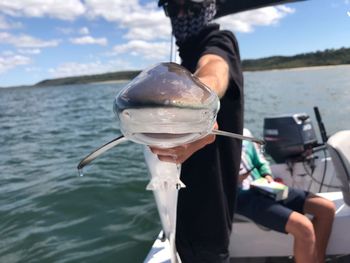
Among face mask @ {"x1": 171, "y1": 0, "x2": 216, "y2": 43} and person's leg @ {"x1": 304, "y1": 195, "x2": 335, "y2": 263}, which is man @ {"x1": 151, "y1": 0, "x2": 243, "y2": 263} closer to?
face mask @ {"x1": 171, "y1": 0, "x2": 216, "y2": 43}

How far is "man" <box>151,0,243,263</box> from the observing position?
1.55 m

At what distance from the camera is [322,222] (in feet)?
8.83

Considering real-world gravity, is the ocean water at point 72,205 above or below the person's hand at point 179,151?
below

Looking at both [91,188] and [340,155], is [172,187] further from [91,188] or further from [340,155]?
[91,188]

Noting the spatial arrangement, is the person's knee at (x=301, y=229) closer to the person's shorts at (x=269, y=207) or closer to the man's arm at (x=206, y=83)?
the person's shorts at (x=269, y=207)

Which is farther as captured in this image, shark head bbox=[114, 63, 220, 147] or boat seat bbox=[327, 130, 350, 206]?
boat seat bbox=[327, 130, 350, 206]

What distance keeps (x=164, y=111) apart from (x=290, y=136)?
10.4 ft

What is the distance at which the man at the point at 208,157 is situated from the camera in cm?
155

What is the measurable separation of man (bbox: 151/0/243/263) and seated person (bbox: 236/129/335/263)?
87cm

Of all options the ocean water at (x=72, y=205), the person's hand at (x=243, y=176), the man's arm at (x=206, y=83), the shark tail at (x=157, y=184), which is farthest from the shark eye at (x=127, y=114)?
the ocean water at (x=72, y=205)

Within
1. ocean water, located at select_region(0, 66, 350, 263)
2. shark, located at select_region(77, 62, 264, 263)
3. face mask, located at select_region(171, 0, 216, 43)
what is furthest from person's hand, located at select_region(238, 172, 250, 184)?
shark, located at select_region(77, 62, 264, 263)

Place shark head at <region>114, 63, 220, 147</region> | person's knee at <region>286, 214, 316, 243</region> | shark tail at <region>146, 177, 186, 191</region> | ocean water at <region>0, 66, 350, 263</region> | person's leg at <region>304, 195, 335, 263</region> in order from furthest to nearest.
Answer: ocean water at <region>0, 66, 350, 263</region> → person's leg at <region>304, 195, 335, 263</region> → person's knee at <region>286, 214, 316, 243</region> → shark tail at <region>146, 177, 186, 191</region> → shark head at <region>114, 63, 220, 147</region>

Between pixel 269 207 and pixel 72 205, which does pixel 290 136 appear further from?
pixel 72 205

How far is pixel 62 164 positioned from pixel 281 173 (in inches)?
209
